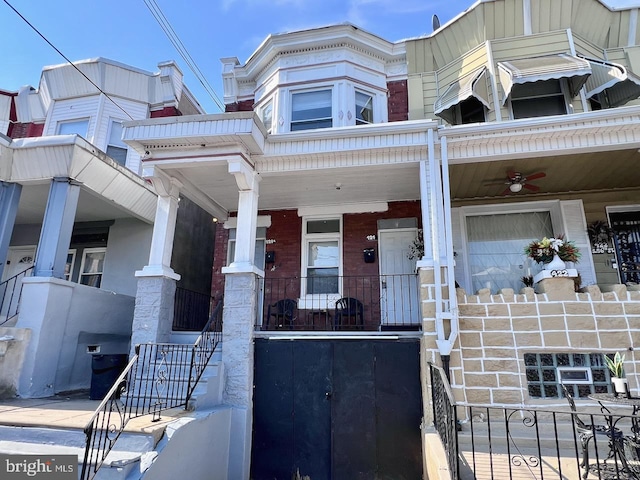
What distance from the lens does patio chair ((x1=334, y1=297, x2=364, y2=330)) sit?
7.12 meters

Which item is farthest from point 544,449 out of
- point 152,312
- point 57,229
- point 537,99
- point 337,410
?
point 57,229

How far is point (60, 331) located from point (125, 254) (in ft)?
9.02

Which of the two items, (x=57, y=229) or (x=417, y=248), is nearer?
(x=57, y=229)

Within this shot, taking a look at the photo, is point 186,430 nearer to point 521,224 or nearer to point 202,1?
point 521,224

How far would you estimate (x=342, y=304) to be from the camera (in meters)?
7.10

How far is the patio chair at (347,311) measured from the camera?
7.12 metres

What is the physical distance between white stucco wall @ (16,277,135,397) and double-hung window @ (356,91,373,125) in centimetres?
598

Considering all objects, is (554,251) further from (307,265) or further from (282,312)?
(282,312)

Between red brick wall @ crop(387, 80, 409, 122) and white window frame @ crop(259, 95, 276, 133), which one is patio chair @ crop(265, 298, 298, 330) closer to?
white window frame @ crop(259, 95, 276, 133)

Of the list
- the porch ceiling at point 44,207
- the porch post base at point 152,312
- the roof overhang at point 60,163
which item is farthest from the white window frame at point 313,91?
the porch ceiling at point 44,207

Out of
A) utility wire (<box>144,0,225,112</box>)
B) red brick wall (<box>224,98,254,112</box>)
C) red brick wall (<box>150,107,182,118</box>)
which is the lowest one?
red brick wall (<box>224,98,254,112</box>)

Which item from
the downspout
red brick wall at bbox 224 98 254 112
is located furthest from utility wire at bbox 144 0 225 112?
the downspout

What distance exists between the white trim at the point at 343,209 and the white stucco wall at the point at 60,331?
414 centimetres

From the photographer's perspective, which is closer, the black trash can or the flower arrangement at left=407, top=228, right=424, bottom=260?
the black trash can
